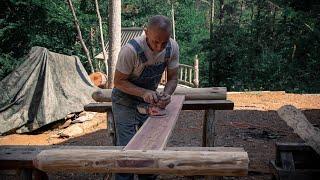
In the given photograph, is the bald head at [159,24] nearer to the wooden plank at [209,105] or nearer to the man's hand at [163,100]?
the man's hand at [163,100]

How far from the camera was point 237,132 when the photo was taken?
8133 mm

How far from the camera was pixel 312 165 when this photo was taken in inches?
173

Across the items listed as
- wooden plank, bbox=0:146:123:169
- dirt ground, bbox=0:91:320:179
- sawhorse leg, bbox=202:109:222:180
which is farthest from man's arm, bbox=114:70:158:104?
dirt ground, bbox=0:91:320:179

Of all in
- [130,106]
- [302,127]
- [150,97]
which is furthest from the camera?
[302,127]

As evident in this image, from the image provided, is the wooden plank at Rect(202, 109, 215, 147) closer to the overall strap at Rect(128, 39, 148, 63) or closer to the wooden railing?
the overall strap at Rect(128, 39, 148, 63)

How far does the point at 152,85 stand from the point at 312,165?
85.9 inches

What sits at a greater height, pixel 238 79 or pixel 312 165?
pixel 312 165

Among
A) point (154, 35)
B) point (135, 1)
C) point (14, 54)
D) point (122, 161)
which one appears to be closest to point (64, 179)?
point (154, 35)

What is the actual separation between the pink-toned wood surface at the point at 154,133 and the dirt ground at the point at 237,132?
2.28 meters

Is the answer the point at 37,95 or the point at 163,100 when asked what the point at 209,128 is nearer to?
the point at 163,100

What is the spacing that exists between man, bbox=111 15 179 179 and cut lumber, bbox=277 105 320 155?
153 centimetres

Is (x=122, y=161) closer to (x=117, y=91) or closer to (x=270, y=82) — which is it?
(x=117, y=91)

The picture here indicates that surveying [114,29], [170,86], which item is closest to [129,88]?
[170,86]

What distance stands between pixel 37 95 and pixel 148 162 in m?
8.01
